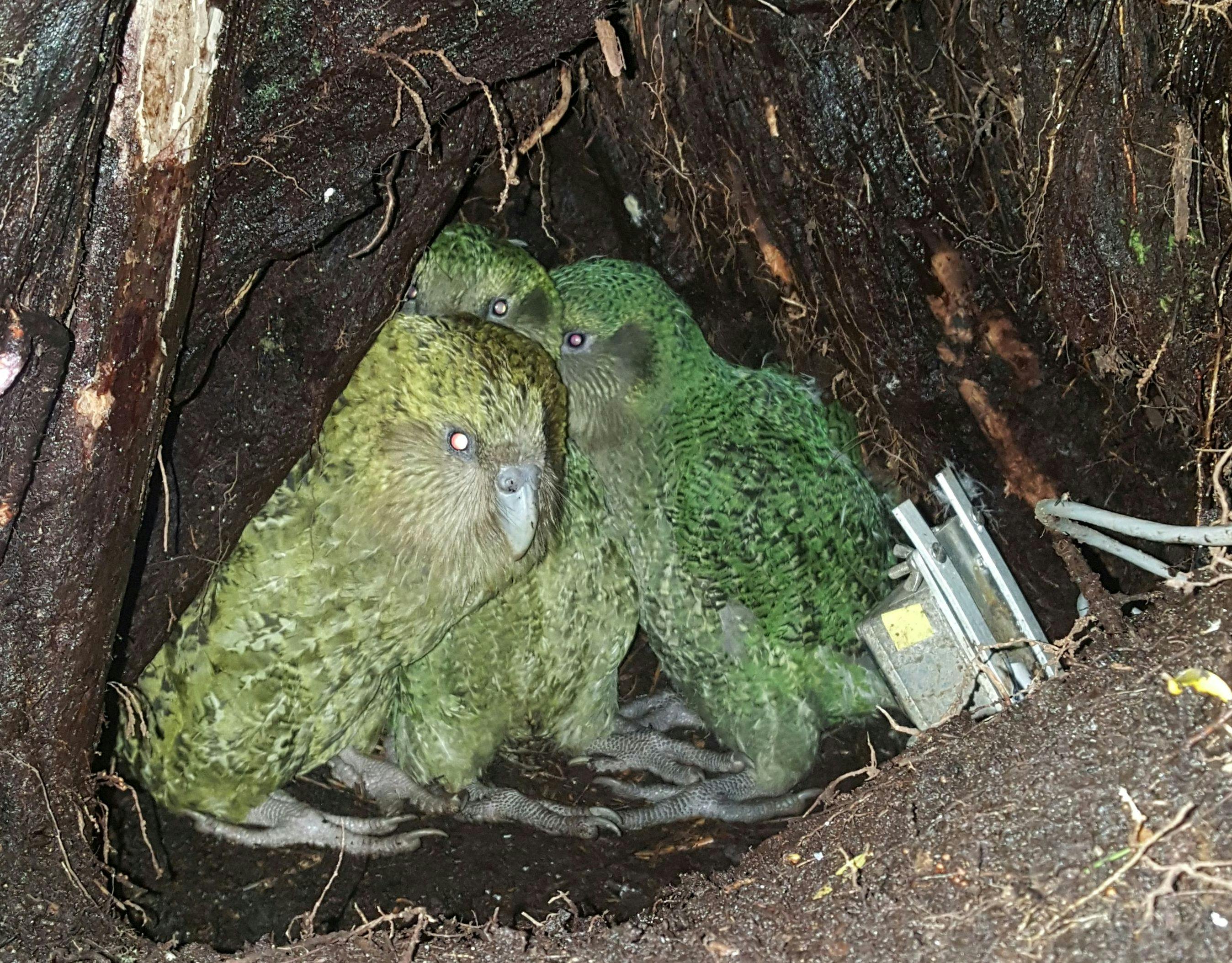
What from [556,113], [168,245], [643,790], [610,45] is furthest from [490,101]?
[643,790]

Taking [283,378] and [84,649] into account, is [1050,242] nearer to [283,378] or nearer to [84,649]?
[283,378]

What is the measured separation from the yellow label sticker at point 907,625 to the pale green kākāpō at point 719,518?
66cm

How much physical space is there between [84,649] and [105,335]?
0.81m

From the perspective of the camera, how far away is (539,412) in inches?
132

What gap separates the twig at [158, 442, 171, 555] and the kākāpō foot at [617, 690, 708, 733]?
2.31 metres

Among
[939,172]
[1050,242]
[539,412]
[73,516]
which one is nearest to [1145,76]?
[1050,242]

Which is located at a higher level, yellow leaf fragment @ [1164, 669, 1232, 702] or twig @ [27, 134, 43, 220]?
twig @ [27, 134, 43, 220]

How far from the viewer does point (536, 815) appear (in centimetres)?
389

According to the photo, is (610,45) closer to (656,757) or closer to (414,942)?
(414,942)

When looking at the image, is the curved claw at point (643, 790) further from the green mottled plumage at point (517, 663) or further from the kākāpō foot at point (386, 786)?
the kākāpō foot at point (386, 786)

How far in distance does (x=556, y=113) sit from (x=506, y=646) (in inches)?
79.9

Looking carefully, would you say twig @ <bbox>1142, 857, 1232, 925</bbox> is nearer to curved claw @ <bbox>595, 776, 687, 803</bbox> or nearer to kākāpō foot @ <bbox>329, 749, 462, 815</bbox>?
curved claw @ <bbox>595, 776, 687, 803</bbox>

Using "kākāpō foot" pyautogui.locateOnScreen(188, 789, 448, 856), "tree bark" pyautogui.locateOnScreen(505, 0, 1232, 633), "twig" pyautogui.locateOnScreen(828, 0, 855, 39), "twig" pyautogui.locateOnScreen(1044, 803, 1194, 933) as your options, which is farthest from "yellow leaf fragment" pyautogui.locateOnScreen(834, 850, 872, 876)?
"twig" pyautogui.locateOnScreen(828, 0, 855, 39)

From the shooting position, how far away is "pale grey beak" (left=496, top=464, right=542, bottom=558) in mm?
3355
